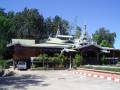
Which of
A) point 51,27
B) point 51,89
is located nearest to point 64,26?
point 51,27

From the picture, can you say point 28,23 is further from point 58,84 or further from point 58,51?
point 58,84

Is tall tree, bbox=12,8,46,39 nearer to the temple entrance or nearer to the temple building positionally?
the temple building

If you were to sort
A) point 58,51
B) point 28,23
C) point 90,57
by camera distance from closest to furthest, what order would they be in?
1. point 90,57
2. point 58,51
3. point 28,23

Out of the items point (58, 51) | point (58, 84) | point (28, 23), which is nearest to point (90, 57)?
point (58, 51)

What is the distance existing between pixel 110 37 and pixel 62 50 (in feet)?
167

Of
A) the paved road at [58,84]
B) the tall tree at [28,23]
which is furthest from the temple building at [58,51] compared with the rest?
the tall tree at [28,23]

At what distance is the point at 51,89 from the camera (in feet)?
58.5

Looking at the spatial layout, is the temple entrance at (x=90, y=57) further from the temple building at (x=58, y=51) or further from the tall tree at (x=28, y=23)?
the tall tree at (x=28, y=23)

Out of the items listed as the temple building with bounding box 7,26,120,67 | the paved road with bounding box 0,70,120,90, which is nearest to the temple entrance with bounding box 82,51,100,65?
the temple building with bounding box 7,26,120,67

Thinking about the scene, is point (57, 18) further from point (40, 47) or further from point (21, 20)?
point (40, 47)

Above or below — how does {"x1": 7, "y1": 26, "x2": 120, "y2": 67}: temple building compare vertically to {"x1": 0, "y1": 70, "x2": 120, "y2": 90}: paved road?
above

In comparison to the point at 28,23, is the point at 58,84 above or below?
below

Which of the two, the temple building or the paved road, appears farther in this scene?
the temple building

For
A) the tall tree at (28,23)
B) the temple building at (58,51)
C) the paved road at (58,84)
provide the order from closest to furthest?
the paved road at (58,84), the temple building at (58,51), the tall tree at (28,23)
